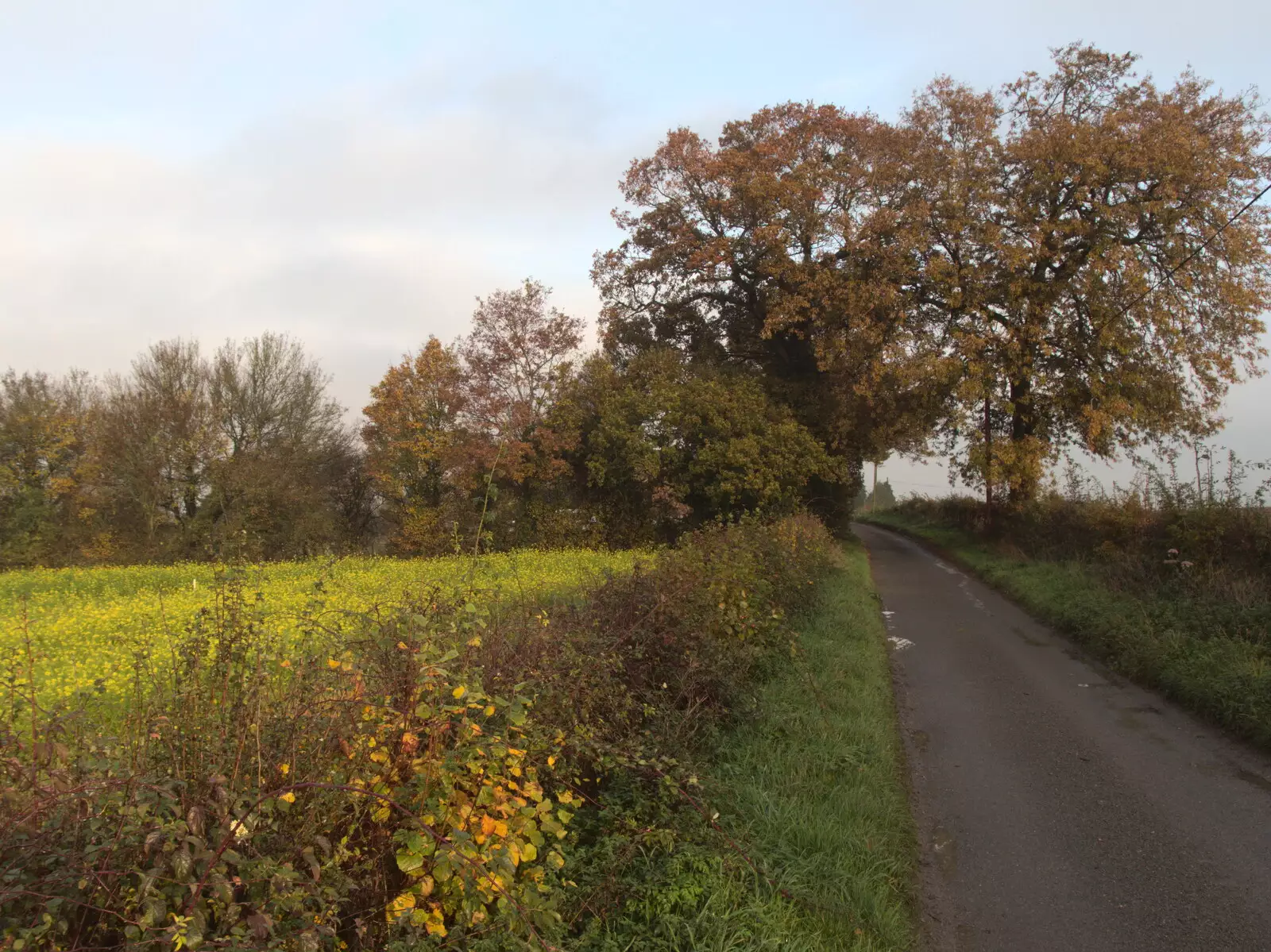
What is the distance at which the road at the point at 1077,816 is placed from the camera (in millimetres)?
3951

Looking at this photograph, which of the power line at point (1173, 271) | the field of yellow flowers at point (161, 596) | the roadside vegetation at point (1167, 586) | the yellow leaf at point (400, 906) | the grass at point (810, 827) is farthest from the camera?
the power line at point (1173, 271)

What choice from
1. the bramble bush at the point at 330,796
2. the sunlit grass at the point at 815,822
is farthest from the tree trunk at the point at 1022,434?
the bramble bush at the point at 330,796

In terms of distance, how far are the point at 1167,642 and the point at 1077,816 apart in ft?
15.8

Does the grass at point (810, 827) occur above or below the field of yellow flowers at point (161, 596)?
below

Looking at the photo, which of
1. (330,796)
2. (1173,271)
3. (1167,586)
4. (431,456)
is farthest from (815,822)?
(431,456)

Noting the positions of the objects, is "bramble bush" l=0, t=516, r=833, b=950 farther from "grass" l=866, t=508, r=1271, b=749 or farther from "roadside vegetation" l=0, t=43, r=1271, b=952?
"grass" l=866, t=508, r=1271, b=749

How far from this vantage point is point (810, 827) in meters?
4.41

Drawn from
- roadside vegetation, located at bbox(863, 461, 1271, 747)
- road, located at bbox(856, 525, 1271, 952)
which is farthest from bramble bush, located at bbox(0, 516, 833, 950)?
roadside vegetation, located at bbox(863, 461, 1271, 747)

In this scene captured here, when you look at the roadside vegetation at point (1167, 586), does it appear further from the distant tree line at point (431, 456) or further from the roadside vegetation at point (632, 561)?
the distant tree line at point (431, 456)

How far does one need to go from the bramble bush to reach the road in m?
2.03

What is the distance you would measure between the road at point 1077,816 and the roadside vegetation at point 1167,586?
0.44 metres

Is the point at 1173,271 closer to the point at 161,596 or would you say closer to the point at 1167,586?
the point at 1167,586

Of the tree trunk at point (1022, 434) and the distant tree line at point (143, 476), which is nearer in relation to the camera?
the tree trunk at point (1022, 434)

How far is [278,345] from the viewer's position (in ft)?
109
